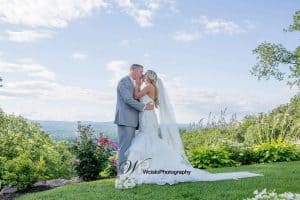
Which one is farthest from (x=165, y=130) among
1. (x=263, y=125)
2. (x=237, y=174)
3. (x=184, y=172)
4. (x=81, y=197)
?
(x=263, y=125)

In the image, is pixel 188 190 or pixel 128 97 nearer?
pixel 188 190

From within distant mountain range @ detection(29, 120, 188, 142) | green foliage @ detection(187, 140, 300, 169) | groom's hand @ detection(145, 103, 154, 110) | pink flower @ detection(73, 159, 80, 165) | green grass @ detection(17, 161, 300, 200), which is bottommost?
green grass @ detection(17, 161, 300, 200)

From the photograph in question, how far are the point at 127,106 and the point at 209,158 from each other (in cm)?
318

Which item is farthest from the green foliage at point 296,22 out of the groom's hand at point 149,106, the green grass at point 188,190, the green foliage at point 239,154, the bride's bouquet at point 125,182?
the bride's bouquet at point 125,182

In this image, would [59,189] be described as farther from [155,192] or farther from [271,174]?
[271,174]

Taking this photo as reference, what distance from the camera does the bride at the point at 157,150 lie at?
831 cm

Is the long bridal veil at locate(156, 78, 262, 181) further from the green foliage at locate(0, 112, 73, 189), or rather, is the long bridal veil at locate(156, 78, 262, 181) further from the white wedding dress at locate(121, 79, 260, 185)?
the green foliage at locate(0, 112, 73, 189)

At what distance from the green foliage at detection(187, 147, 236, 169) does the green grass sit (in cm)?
217

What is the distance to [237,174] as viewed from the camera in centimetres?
877

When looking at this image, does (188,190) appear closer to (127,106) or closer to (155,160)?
(155,160)

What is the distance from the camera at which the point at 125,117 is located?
8.77 meters

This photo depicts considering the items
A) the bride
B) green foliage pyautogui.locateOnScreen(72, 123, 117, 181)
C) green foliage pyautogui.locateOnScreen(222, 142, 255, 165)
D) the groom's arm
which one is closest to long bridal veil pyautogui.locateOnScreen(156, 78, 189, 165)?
the bride

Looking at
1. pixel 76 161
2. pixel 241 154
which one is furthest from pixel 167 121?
pixel 241 154

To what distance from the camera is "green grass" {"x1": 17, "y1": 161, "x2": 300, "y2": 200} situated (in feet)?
23.2
